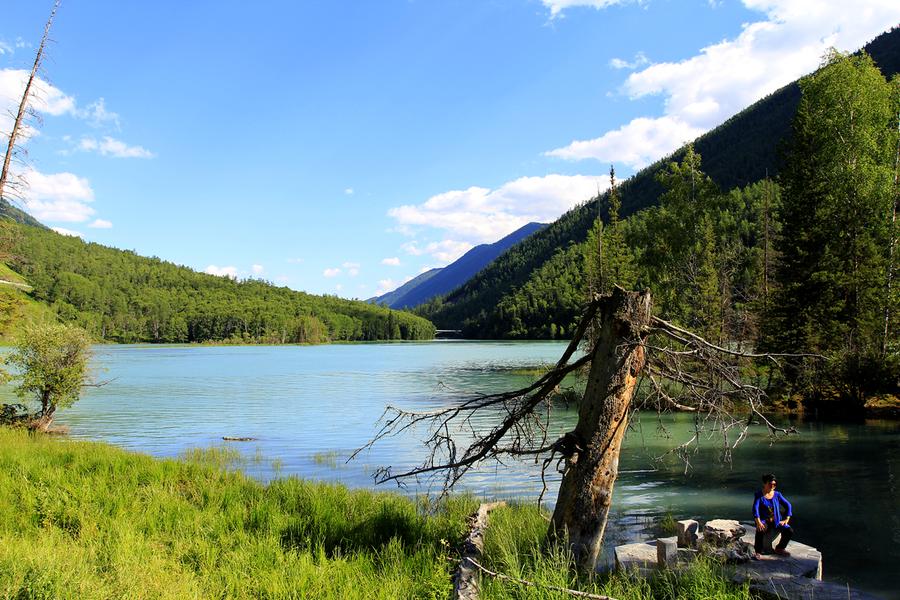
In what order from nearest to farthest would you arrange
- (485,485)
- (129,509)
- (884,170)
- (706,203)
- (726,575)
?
(726,575), (129,509), (485,485), (884,170), (706,203)

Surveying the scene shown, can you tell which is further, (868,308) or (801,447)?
(868,308)

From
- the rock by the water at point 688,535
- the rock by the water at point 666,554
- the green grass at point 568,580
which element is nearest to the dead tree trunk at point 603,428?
the green grass at point 568,580

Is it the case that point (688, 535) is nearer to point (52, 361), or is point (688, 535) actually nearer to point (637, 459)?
point (637, 459)

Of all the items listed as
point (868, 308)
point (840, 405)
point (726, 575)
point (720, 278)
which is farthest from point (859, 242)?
point (726, 575)

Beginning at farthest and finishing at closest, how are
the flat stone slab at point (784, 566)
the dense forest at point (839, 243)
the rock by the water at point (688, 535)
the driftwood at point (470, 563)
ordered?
1. the dense forest at point (839, 243)
2. the rock by the water at point (688, 535)
3. the flat stone slab at point (784, 566)
4. the driftwood at point (470, 563)

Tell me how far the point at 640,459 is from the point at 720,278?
28.3 m

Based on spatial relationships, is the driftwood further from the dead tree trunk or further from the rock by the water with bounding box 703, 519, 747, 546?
the rock by the water with bounding box 703, 519, 747, 546

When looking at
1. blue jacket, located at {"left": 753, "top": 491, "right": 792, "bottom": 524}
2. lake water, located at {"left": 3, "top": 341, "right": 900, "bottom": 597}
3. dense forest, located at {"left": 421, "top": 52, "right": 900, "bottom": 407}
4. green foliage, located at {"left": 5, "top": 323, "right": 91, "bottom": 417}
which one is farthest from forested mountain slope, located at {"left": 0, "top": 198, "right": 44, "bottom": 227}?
dense forest, located at {"left": 421, "top": 52, "right": 900, "bottom": 407}

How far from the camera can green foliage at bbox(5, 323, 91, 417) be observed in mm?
24859

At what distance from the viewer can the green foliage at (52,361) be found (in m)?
24.9

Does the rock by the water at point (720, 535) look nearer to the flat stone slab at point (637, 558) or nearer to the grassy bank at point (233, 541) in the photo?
the flat stone slab at point (637, 558)

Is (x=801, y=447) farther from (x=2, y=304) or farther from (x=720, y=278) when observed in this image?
(x=2, y=304)

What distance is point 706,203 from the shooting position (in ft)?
160

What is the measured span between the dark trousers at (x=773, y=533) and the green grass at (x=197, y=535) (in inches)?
186
